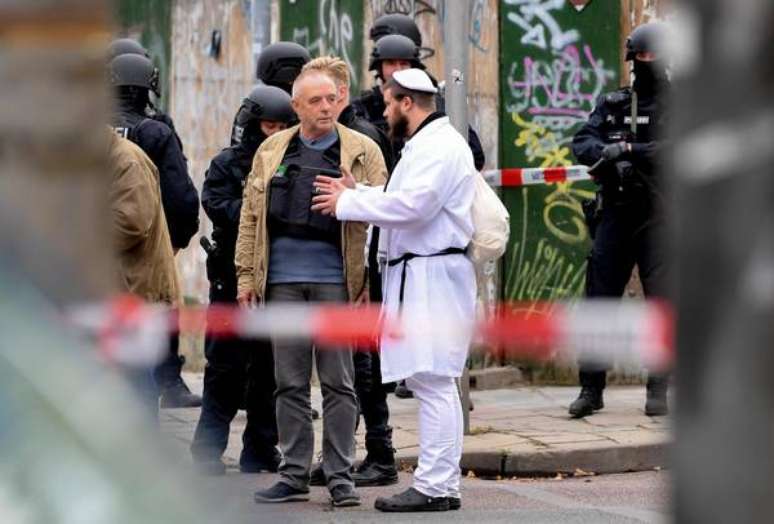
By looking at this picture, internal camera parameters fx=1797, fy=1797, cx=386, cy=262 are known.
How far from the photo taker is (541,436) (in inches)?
355

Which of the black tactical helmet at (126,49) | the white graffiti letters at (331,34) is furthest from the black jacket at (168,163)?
the white graffiti letters at (331,34)

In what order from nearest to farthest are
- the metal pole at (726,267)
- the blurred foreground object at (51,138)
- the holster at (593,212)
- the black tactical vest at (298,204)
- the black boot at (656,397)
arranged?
the metal pole at (726,267)
the blurred foreground object at (51,138)
the black tactical vest at (298,204)
the black boot at (656,397)
the holster at (593,212)

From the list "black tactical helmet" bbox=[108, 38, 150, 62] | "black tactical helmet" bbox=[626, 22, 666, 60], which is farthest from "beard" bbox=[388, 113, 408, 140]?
"black tactical helmet" bbox=[626, 22, 666, 60]

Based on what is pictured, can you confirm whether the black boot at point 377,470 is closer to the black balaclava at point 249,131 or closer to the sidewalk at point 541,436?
the sidewalk at point 541,436

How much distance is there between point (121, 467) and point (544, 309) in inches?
367

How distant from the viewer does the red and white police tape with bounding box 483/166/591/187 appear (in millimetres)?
10992

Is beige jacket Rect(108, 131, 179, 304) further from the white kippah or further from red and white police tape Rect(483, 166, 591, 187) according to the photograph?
red and white police tape Rect(483, 166, 591, 187)

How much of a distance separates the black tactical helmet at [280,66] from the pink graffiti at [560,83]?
7.69 feet

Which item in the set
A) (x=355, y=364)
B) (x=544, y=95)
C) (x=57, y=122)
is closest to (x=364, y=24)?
(x=544, y=95)

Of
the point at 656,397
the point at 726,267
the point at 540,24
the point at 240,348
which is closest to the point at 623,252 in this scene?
the point at 656,397

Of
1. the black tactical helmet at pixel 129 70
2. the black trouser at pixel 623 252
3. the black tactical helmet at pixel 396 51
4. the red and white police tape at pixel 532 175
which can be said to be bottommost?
the black trouser at pixel 623 252

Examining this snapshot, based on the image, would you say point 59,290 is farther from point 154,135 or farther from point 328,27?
point 328,27

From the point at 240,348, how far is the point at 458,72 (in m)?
1.87

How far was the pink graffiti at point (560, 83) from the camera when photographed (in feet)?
36.3
